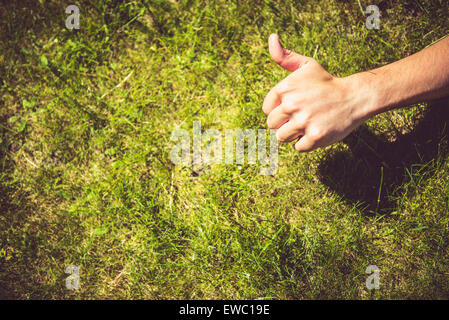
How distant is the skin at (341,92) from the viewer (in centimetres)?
182

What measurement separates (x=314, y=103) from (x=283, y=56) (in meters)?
0.38

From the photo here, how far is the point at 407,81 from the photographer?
187cm

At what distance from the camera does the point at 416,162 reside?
2594 mm

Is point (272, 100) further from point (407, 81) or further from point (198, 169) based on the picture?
point (198, 169)

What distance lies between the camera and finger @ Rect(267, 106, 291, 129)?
191 centimetres

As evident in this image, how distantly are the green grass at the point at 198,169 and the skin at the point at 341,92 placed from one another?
2.63 ft
